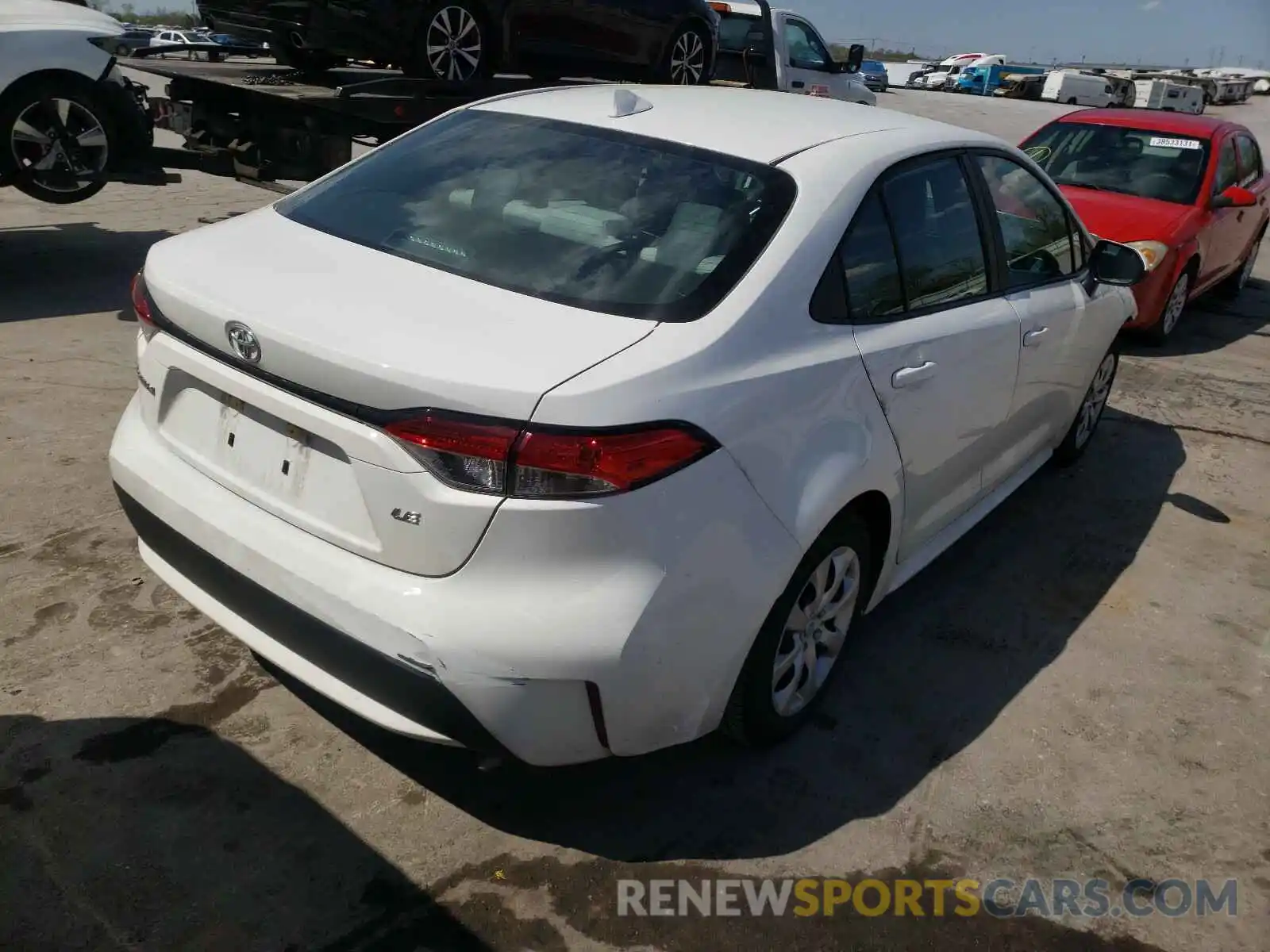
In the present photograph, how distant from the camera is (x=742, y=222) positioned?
266 cm

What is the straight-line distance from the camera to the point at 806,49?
551 inches

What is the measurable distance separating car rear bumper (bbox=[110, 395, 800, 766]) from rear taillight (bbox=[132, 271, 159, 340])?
0.44m

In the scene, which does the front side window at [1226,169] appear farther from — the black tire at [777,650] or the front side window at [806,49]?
the black tire at [777,650]

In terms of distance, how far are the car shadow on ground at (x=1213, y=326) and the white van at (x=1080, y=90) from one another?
1579 inches

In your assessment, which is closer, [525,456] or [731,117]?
[525,456]

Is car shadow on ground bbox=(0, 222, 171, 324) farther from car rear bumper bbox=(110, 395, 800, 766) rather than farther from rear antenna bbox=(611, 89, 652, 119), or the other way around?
car rear bumper bbox=(110, 395, 800, 766)

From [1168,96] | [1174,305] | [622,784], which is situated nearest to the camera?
[622,784]

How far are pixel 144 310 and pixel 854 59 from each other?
→ 1294 centimetres

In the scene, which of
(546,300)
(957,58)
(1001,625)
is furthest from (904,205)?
(957,58)

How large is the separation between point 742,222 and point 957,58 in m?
73.1

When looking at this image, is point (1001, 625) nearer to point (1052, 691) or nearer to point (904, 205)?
point (1052, 691)

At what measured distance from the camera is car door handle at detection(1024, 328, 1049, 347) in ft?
12.3

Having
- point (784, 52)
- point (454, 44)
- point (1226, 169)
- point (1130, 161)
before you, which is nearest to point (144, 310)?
point (454, 44)

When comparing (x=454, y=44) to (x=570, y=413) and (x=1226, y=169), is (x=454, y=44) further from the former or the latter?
(x=1226, y=169)
